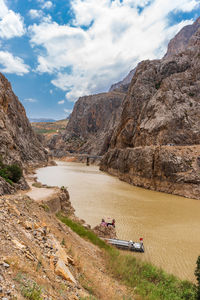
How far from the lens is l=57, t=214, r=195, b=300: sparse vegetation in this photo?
7480 millimetres

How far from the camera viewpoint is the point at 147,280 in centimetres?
853

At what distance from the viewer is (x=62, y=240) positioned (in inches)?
317

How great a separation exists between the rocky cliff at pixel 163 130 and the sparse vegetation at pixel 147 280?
79.4ft

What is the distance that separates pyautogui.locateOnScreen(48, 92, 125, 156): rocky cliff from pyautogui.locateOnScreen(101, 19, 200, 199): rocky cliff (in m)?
51.9

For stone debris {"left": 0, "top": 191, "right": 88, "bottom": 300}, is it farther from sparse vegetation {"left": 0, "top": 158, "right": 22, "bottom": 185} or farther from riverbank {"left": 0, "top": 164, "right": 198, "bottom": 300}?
sparse vegetation {"left": 0, "top": 158, "right": 22, "bottom": 185}

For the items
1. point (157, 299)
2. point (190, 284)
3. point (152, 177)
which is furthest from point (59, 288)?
point (152, 177)

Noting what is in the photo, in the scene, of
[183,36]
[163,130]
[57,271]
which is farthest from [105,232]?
[183,36]

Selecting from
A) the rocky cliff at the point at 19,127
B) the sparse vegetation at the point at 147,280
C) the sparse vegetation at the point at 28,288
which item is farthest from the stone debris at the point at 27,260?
the rocky cliff at the point at 19,127

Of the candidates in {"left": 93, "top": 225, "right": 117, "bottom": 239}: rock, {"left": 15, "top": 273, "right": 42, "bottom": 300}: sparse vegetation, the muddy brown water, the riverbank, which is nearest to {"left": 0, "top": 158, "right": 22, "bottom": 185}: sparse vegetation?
the muddy brown water

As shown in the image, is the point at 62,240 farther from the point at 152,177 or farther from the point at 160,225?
the point at 152,177

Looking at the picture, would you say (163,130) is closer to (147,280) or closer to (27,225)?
(147,280)

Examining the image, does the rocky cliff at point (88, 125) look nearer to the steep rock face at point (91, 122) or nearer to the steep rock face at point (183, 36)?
the steep rock face at point (91, 122)

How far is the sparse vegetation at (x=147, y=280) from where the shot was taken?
7.48m

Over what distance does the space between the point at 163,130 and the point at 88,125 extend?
88562 millimetres
